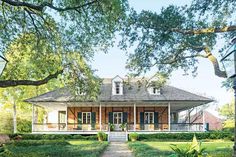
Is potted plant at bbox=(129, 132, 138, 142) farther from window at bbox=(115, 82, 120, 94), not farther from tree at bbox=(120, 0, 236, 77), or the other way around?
→ tree at bbox=(120, 0, 236, 77)

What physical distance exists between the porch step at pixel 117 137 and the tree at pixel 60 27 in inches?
672

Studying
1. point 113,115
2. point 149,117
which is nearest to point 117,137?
point 113,115

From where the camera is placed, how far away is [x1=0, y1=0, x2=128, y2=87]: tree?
1373cm

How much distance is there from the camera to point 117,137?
34.7 metres

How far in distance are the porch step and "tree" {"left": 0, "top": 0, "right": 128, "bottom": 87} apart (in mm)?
17059

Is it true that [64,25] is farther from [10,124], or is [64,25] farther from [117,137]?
[10,124]

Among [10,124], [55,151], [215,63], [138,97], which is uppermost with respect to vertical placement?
[215,63]

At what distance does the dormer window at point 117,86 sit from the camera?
38562mm

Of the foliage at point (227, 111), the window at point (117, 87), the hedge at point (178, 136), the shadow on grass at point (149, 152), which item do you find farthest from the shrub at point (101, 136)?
the foliage at point (227, 111)

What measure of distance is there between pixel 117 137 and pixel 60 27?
2005 cm

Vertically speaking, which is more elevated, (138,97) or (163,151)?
(138,97)

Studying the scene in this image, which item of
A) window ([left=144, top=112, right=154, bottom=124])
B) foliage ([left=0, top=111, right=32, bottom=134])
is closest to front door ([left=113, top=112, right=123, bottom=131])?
window ([left=144, top=112, right=154, bottom=124])

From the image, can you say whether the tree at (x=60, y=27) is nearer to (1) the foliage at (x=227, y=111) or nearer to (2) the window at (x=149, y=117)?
(2) the window at (x=149, y=117)

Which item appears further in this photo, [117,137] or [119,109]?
[119,109]
